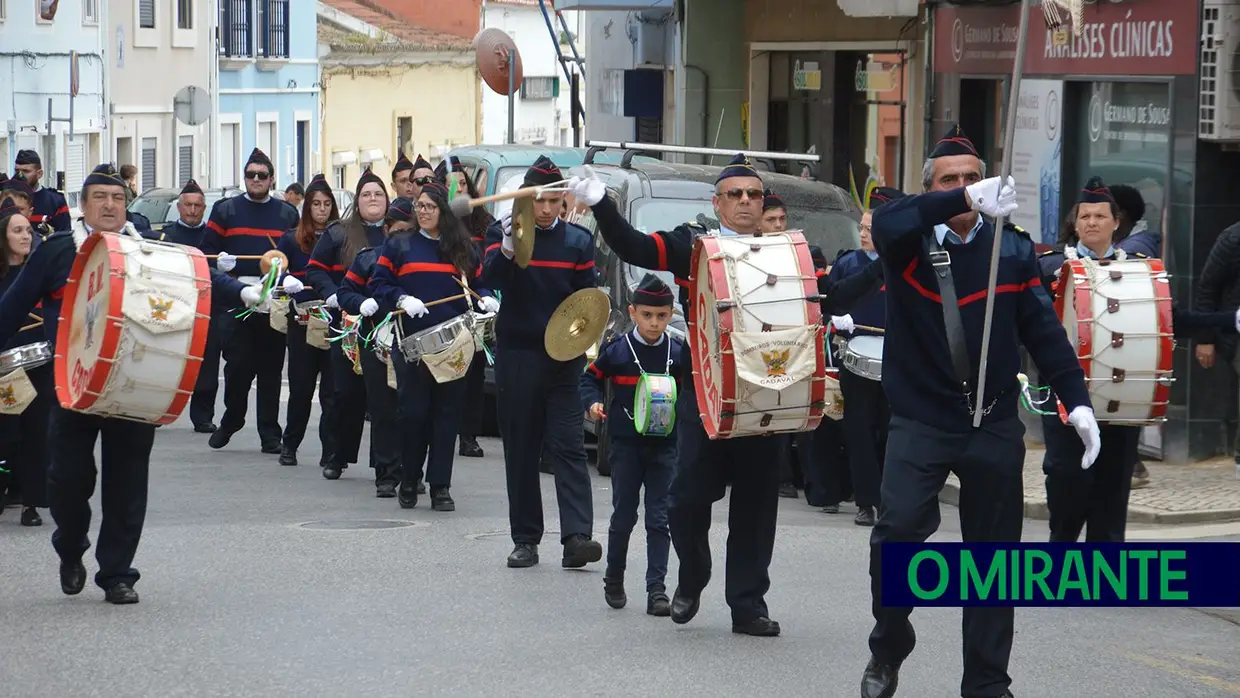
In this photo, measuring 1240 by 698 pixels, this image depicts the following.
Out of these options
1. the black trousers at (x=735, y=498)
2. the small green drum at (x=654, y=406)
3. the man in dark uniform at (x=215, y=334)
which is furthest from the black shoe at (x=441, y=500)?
the man in dark uniform at (x=215, y=334)

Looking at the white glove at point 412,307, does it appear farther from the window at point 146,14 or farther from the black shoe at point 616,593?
the window at point 146,14

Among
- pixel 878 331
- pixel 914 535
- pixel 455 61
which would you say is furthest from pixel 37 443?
pixel 455 61

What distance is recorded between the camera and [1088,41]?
1647 centimetres

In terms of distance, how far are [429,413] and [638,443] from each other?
3221 millimetres

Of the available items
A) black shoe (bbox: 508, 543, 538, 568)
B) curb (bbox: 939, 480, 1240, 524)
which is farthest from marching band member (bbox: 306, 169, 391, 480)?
curb (bbox: 939, 480, 1240, 524)

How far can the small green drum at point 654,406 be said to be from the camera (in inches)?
382

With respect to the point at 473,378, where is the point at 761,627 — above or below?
below

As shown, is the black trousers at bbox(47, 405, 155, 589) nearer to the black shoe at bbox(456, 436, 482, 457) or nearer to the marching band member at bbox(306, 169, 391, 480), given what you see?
the marching band member at bbox(306, 169, 391, 480)

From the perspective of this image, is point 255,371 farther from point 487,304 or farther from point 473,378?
point 487,304

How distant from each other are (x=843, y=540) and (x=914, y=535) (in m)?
4.27

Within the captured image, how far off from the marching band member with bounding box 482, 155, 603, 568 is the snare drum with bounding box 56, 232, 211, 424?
1803 millimetres

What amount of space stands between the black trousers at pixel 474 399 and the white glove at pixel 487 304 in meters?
0.69

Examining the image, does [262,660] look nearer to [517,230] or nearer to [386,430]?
[517,230]

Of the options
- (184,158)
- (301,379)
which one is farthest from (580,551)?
(184,158)
